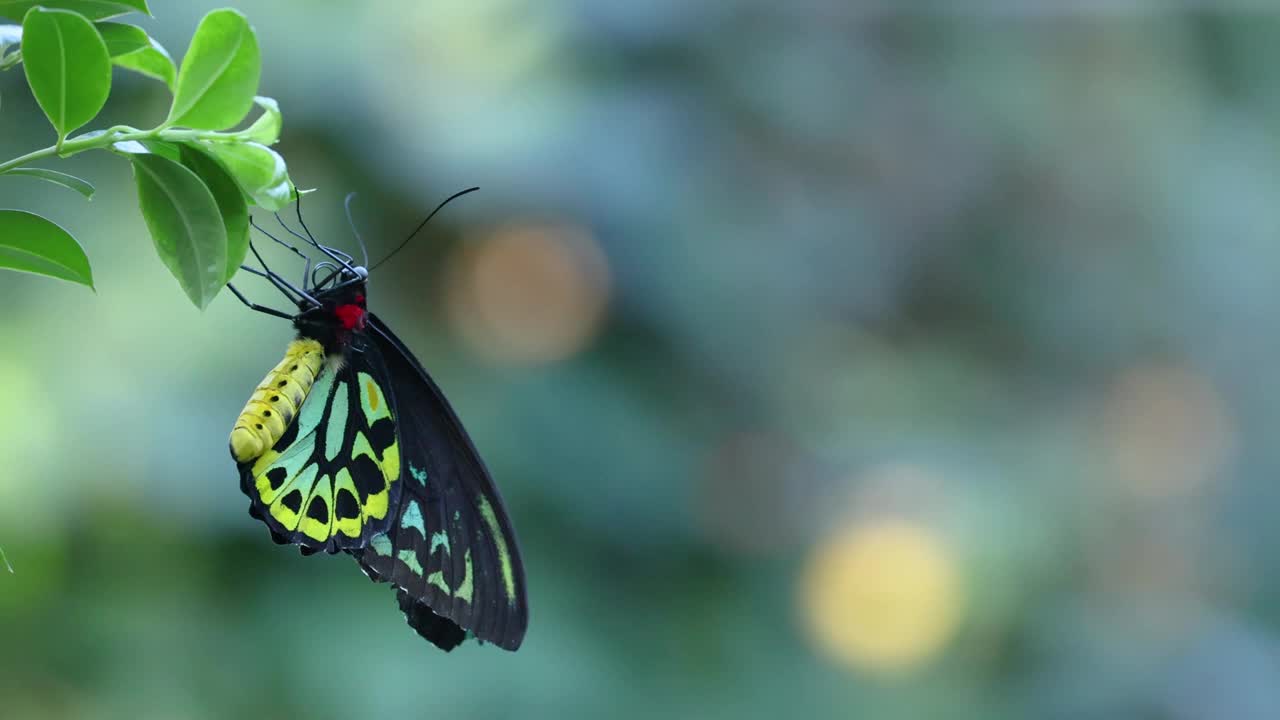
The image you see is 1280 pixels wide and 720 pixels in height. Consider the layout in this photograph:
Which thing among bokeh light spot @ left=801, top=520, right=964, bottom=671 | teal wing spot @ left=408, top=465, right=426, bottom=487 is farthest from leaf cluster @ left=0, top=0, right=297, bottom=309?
bokeh light spot @ left=801, top=520, right=964, bottom=671

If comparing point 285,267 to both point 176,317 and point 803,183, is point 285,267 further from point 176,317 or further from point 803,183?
point 803,183

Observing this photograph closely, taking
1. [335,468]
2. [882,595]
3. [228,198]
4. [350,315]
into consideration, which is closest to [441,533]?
[335,468]

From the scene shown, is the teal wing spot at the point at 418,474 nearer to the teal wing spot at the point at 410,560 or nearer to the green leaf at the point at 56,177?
the teal wing spot at the point at 410,560

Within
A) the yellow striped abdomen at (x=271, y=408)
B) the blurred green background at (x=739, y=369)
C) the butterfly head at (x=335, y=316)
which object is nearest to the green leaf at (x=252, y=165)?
the yellow striped abdomen at (x=271, y=408)

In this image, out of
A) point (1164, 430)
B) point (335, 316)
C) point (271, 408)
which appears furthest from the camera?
point (1164, 430)

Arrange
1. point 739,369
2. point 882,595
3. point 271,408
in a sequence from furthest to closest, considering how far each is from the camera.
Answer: point 882,595, point 739,369, point 271,408

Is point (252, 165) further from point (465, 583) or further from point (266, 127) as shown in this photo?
point (465, 583)

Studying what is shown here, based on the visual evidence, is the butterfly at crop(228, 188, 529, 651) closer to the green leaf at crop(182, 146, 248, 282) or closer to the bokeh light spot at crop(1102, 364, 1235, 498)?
the green leaf at crop(182, 146, 248, 282)
